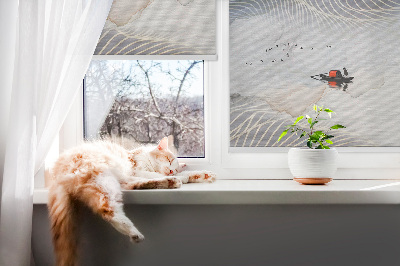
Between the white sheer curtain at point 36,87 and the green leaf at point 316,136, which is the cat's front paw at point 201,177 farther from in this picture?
the white sheer curtain at point 36,87

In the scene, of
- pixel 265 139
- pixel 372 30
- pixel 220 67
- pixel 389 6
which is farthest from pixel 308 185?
pixel 389 6

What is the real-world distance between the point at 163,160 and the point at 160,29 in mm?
552

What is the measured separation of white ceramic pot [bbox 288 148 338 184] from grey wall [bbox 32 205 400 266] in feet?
0.40

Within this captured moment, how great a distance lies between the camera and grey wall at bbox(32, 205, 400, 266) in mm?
1354

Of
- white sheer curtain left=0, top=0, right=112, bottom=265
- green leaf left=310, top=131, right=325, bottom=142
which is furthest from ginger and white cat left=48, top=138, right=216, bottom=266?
green leaf left=310, top=131, right=325, bottom=142

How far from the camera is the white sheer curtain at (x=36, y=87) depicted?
1.24m

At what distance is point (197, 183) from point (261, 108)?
44 centimetres

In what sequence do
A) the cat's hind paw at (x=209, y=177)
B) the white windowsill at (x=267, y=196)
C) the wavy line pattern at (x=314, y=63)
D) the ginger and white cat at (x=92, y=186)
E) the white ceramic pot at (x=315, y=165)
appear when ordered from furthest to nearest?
the wavy line pattern at (x=314, y=63) → the cat's hind paw at (x=209, y=177) → the white ceramic pot at (x=315, y=165) → the white windowsill at (x=267, y=196) → the ginger and white cat at (x=92, y=186)

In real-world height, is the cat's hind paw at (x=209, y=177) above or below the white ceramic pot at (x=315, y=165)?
below

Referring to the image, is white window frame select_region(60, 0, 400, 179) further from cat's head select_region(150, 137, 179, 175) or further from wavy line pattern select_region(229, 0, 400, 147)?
cat's head select_region(150, 137, 179, 175)

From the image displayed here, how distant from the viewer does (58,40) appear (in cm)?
133

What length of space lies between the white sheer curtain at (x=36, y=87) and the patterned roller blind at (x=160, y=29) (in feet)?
0.60

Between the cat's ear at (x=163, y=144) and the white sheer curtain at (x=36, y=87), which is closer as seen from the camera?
the white sheer curtain at (x=36, y=87)

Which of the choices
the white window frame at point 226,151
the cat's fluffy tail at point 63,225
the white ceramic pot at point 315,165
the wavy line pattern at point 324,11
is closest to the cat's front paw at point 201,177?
the white window frame at point 226,151
